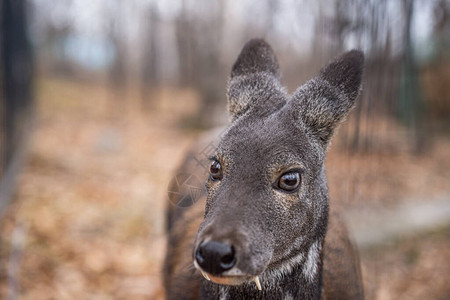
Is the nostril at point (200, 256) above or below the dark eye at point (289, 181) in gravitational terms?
below

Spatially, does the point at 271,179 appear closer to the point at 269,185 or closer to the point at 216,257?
the point at 269,185

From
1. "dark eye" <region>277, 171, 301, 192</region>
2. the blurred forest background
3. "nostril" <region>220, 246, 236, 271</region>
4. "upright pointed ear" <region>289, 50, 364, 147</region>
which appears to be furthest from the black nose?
the blurred forest background

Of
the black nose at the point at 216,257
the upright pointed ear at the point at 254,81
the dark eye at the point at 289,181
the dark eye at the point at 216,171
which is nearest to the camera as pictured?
the black nose at the point at 216,257

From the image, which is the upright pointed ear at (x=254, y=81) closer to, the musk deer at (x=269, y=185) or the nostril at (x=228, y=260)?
the musk deer at (x=269, y=185)

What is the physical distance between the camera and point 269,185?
210 centimetres

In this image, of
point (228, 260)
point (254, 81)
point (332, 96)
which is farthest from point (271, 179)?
point (254, 81)

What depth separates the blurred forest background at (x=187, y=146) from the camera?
4109 millimetres

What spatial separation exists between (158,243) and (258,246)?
449 centimetres

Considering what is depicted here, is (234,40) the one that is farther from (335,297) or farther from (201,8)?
(335,297)

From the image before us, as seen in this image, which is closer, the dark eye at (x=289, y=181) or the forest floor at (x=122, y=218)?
the dark eye at (x=289, y=181)

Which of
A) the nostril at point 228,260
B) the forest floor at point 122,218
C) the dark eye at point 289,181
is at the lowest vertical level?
the forest floor at point 122,218

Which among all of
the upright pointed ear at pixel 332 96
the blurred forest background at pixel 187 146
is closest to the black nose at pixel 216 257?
the upright pointed ear at pixel 332 96

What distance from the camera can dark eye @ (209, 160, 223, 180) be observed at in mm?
2266

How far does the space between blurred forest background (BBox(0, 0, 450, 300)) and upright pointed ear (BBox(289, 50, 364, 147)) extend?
0.73 meters
